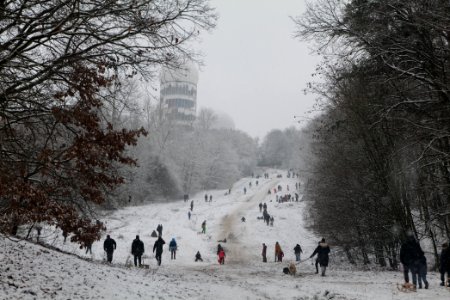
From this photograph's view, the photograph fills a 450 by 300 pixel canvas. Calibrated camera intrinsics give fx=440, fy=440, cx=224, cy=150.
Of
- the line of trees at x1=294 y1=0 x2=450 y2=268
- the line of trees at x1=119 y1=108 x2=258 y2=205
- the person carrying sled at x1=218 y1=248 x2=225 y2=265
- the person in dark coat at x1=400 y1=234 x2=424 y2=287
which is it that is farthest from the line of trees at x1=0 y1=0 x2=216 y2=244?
the line of trees at x1=119 y1=108 x2=258 y2=205

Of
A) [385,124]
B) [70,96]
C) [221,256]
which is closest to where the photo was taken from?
[70,96]

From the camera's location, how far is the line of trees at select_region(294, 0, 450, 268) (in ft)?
38.0

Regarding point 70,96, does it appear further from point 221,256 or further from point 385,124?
point 221,256

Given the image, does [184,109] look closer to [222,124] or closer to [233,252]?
[222,124]

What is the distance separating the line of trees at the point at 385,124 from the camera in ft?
38.0

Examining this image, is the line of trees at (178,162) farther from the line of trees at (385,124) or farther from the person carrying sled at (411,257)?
the person carrying sled at (411,257)

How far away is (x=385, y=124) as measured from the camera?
16.6m

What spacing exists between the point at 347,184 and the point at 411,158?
14.2 ft

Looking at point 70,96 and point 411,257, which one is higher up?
point 70,96

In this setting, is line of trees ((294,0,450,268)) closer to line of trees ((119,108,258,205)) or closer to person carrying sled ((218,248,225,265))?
person carrying sled ((218,248,225,265))

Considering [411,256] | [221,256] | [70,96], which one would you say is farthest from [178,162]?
[70,96]

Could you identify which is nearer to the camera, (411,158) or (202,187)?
(411,158)

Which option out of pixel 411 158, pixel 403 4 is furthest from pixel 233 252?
pixel 403 4

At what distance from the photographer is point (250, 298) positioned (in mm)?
Answer: 11008
